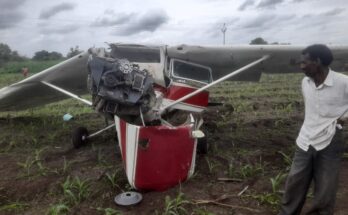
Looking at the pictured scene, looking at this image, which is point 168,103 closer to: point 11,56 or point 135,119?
point 135,119

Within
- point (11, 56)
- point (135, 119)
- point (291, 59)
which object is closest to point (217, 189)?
point (135, 119)

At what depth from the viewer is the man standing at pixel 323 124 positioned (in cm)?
405

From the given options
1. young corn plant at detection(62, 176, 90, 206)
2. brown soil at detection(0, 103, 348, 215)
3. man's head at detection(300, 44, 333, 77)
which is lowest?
brown soil at detection(0, 103, 348, 215)

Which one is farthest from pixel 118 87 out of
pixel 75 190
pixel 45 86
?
pixel 45 86

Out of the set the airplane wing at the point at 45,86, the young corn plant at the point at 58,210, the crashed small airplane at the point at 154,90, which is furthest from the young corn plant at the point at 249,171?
the airplane wing at the point at 45,86

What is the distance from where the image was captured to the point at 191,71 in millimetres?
8000

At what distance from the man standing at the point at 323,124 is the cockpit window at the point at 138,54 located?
12.7 ft

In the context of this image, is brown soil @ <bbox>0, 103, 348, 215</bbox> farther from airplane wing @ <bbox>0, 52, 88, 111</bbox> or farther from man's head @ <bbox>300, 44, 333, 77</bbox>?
man's head @ <bbox>300, 44, 333, 77</bbox>

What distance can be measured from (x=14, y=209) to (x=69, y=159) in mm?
2124

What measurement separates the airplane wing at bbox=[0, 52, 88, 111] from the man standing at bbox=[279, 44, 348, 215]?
4.84m

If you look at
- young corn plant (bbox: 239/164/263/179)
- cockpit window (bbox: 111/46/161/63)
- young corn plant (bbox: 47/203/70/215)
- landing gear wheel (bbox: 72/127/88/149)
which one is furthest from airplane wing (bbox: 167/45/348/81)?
young corn plant (bbox: 47/203/70/215)

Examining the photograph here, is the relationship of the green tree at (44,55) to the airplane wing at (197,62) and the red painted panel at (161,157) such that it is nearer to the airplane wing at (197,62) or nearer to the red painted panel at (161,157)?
the airplane wing at (197,62)

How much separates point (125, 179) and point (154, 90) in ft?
5.19

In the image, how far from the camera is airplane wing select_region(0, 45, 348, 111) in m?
7.57
